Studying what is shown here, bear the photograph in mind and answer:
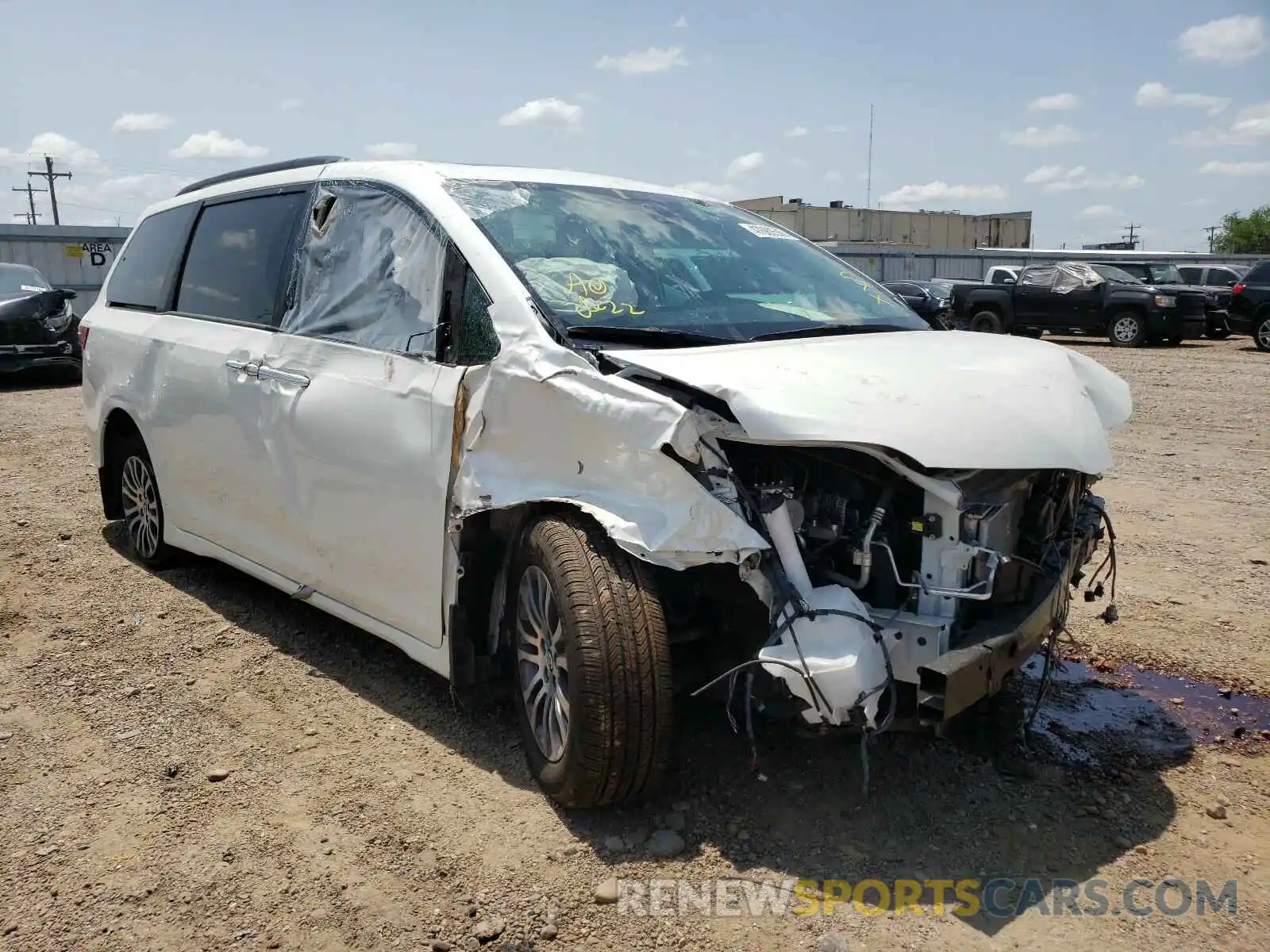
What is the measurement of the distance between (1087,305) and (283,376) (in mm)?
19138

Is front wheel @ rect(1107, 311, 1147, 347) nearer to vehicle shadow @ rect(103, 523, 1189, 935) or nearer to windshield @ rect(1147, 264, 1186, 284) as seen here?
windshield @ rect(1147, 264, 1186, 284)

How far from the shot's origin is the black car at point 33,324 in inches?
526

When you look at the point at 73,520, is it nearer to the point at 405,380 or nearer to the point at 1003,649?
the point at 405,380

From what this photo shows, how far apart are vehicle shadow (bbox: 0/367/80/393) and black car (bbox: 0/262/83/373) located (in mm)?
446

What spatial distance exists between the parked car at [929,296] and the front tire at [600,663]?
2.09 metres

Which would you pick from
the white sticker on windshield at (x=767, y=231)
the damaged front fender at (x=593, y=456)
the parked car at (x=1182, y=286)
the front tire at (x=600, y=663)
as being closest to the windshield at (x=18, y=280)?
the white sticker on windshield at (x=767, y=231)

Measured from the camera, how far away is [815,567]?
2992 mm

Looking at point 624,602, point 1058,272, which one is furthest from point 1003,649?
point 1058,272

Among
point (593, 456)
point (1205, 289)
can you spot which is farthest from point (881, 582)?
point (1205, 289)

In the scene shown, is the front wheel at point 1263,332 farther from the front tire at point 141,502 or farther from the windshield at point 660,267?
the front tire at point 141,502

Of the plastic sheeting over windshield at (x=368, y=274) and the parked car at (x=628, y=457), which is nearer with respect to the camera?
the parked car at (x=628, y=457)

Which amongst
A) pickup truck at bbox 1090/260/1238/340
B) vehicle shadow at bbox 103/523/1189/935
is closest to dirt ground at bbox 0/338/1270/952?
vehicle shadow at bbox 103/523/1189/935

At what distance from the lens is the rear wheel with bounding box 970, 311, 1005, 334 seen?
21188mm

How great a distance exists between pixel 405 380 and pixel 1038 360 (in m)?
2.04
